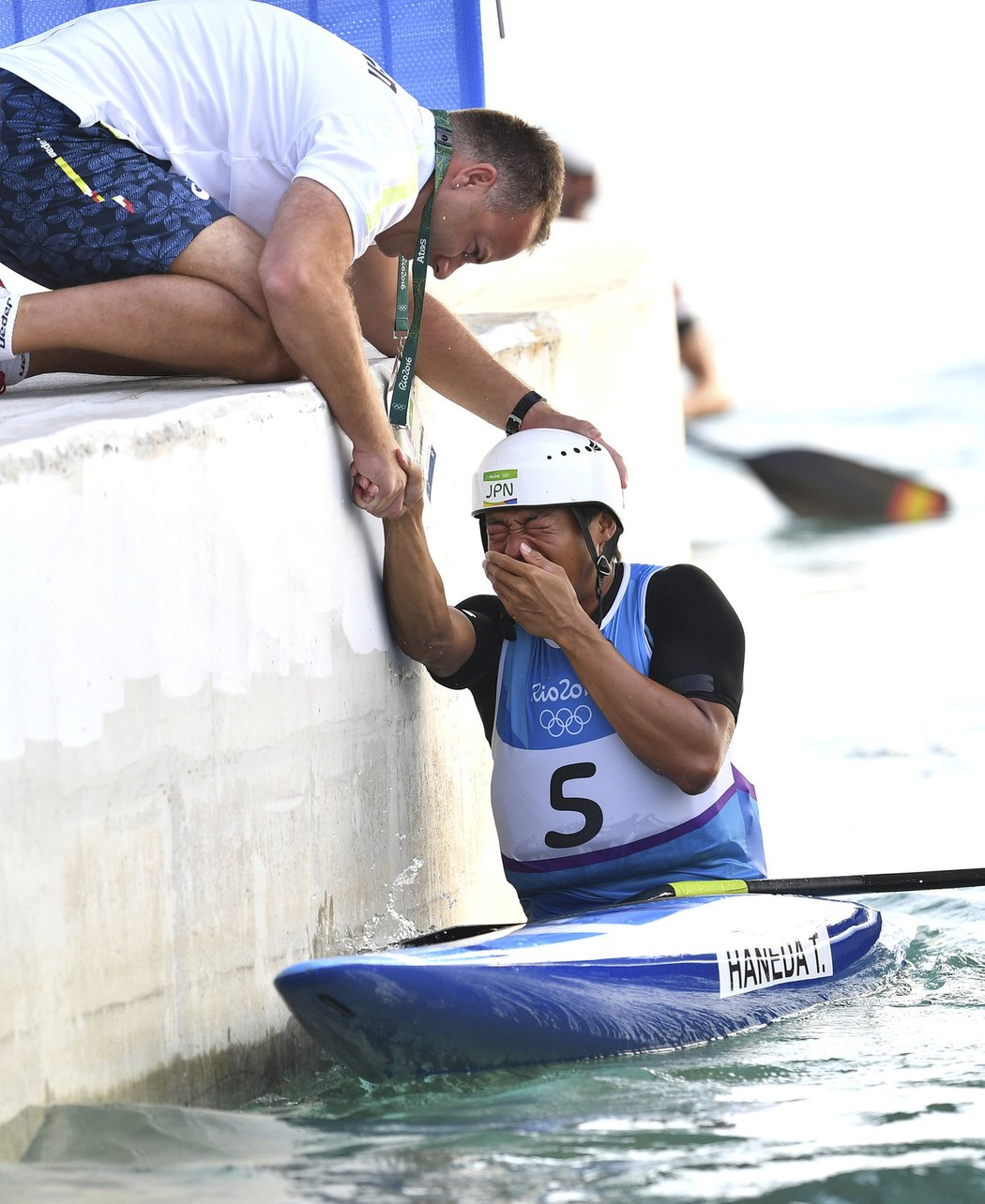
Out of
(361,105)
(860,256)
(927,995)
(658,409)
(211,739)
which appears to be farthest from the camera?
(860,256)

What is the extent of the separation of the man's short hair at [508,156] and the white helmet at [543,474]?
45cm

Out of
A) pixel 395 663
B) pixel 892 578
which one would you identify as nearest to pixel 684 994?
pixel 395 663

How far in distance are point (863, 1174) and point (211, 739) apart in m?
1.14

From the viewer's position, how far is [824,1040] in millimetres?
3039

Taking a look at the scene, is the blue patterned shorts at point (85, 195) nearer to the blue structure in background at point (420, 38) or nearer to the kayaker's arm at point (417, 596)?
the kayaker's arm at point (417, 596)

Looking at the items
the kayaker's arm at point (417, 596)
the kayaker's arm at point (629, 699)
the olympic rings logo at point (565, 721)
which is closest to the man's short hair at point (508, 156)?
the kayaker's arm at point (417, 596)

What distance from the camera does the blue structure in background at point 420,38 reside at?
503cm

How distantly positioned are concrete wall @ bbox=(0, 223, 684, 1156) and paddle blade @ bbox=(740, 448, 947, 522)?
12595mm

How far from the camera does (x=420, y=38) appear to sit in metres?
5.09

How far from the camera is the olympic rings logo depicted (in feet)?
11.3

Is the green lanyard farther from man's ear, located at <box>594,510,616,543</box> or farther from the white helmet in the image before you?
man's ear, located at <box>594,510,616,543</box>

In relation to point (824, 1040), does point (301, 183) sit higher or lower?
higher

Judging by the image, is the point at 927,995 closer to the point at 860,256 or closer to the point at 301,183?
the point at 301,183

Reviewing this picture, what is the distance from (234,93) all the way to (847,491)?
13.6 metres
